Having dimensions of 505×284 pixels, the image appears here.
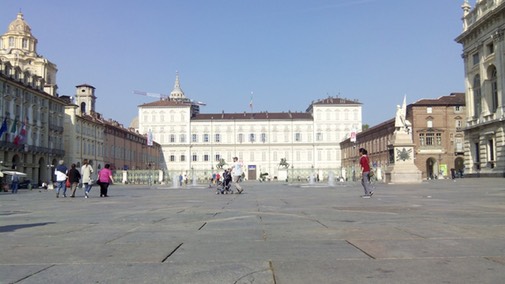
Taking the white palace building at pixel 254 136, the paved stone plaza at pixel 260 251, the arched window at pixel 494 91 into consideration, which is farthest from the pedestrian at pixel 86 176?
the white palace building at pixel 254 136

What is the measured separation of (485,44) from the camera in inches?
1885

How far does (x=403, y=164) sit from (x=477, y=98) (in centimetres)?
2351

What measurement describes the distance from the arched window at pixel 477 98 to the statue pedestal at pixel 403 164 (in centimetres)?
2160

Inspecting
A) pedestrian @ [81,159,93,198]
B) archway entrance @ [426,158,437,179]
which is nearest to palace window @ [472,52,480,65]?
archway entrance @ [426,158,437,179]

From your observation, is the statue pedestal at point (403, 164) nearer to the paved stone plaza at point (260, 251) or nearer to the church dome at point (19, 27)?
the paved stone plaza at point (260, 251)

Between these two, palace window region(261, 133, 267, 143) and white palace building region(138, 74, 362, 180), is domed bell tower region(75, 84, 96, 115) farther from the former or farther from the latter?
palace window region(261, 133, 267, 143)

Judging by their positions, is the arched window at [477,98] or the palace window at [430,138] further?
the palace window at [430,138]

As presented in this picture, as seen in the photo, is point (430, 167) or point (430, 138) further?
point (430, 167)

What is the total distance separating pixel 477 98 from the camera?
51750mm

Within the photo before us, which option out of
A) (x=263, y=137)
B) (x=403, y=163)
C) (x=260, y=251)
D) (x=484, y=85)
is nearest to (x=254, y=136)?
(x=263, y=137)

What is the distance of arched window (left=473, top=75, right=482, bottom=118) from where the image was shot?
167 feet

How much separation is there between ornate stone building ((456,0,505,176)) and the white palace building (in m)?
61.9

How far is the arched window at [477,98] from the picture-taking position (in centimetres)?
5103

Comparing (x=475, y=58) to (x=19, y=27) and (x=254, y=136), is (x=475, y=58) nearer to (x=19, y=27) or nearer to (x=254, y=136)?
(x=19, y=27)
